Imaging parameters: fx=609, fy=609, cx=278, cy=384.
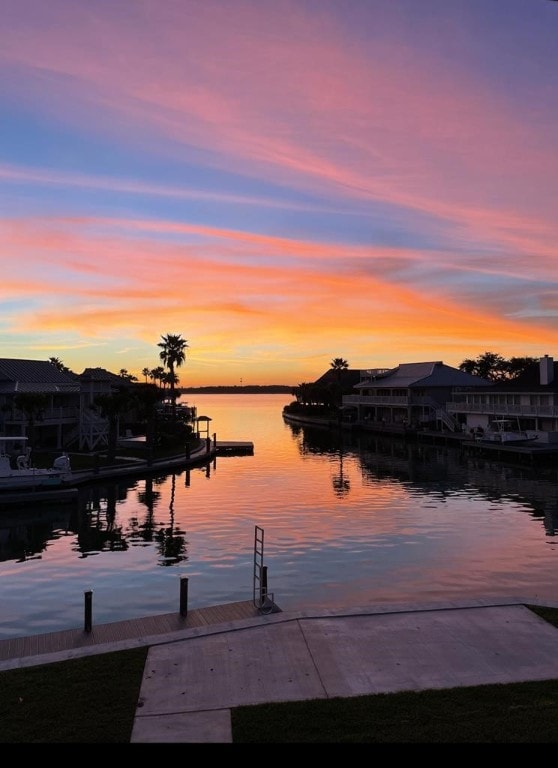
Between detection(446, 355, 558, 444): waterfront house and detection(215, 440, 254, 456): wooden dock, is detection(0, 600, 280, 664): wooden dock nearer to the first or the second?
detection(215, 440, 254, 456): wooden dock

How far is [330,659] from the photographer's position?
40.6 feet

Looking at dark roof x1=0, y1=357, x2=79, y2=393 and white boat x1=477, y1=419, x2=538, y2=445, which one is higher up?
dark roof x1=0, y1=357, x2=79, y2=393

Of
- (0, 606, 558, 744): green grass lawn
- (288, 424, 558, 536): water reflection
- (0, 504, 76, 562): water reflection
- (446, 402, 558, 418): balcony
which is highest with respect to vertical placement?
(446, 402, 558, 418): balcony

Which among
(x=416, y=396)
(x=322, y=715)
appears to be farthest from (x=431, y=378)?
(x=322, y=715)

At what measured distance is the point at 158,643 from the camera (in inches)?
531

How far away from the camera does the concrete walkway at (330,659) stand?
1049cm

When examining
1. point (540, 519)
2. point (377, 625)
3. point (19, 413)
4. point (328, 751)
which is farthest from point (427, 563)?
point (19, 413)

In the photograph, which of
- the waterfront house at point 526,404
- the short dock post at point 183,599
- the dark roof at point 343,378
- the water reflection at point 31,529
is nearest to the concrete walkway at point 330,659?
the short dock post at point 183,599

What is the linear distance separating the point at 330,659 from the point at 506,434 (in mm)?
58322

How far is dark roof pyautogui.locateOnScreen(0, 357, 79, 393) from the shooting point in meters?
58.3

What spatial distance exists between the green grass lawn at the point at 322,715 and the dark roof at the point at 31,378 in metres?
49.9

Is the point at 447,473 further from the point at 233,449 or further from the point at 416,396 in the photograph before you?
the point at 416,396

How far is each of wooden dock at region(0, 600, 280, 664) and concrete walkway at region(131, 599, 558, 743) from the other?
1638mm

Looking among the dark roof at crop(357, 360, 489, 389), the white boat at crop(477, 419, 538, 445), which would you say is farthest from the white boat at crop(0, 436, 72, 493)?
the dark roof at crop(357, 360, 489, 389)
